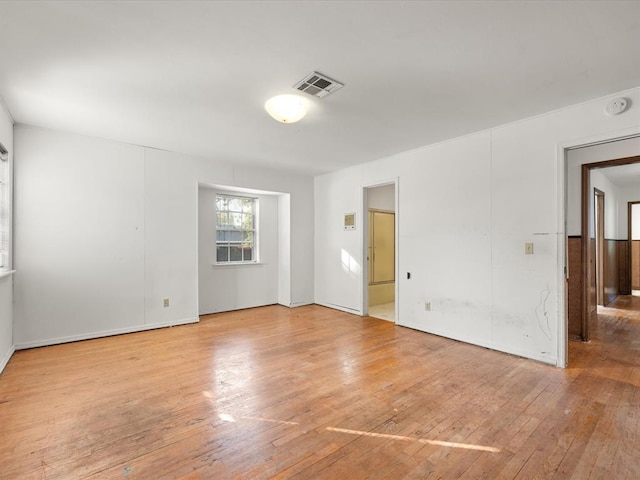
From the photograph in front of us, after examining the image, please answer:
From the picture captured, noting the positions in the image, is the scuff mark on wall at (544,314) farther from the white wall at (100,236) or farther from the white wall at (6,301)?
the white wall at (6,301)

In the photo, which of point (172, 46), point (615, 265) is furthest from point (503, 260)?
point (615, 265)

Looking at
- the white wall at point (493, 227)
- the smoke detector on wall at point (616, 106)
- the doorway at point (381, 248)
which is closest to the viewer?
the smoke detector on wall at point (616, 106)

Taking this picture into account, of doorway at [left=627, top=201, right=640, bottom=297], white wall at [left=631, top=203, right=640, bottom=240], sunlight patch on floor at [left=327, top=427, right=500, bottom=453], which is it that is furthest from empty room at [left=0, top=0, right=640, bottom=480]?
white wall at [left=631, top=203, right=640, bottom=240]

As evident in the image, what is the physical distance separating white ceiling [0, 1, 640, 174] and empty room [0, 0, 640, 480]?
2 cm

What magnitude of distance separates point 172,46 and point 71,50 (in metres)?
0.74

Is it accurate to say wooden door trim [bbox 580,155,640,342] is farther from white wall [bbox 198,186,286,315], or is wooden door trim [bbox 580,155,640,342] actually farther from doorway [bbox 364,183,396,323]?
→ white wall [bbox 198,186,286,315]

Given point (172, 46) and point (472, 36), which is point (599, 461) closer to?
point (472, 36)

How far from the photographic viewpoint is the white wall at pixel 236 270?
5.41 m

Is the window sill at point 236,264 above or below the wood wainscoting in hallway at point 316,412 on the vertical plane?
above

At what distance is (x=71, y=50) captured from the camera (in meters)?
2.18

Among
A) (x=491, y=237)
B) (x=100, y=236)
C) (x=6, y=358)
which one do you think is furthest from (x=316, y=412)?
(x=100, y=236)

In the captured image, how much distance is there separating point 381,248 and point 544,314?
3.39 m

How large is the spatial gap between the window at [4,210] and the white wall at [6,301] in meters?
0.13

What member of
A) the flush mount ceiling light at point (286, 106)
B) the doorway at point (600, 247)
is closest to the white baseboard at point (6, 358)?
the flush mount ceiling light at point (286, 106)
